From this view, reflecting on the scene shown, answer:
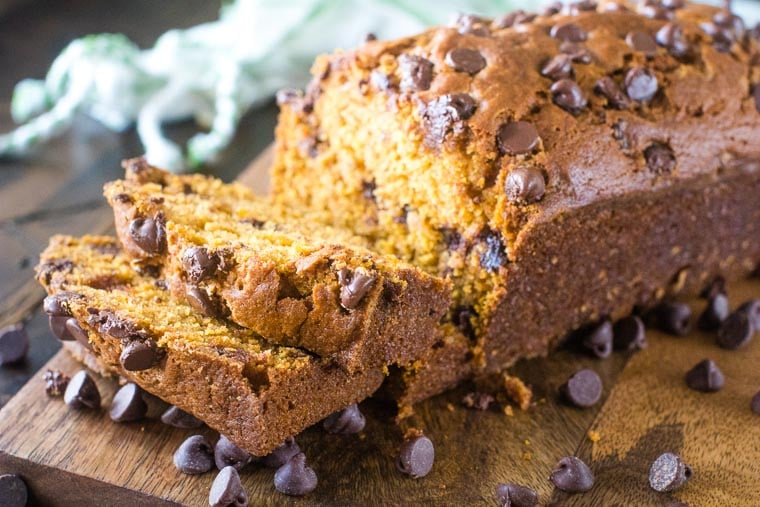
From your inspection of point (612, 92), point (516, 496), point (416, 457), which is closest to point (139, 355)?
point (416, 457)

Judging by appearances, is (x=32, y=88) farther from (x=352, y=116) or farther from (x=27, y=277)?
(x=352, y=116)

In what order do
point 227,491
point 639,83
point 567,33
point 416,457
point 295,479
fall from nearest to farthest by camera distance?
point 227,491
point 295,479
point 416,457
point 639,83
point 567,33

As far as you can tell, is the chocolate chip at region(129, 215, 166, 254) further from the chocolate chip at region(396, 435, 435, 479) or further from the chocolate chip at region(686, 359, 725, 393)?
the chocolate chip at region(686, 359, 725, 393)

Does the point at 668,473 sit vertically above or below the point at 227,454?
below

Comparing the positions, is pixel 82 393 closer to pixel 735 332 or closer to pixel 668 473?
pixel 668 473

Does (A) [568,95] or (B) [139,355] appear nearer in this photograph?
(B) [139,355]

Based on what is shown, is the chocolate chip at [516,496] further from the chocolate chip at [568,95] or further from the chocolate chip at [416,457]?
the chocolate chip at [568,95]

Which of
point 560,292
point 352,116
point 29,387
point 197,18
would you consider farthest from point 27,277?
point 197,18

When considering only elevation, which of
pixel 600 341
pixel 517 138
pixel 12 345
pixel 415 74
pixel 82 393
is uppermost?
pixel 415 74
